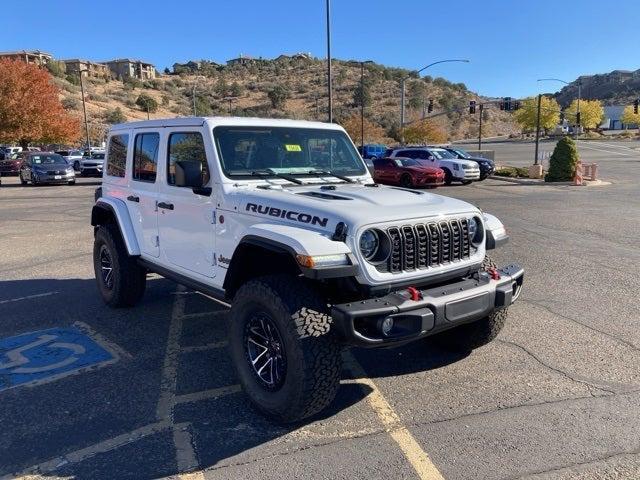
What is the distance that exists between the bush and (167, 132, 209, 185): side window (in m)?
22.8

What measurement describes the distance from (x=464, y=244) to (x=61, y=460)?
2907 mm

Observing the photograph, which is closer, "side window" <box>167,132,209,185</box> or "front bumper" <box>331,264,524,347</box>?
"front bumper" <box>331,264,524,347</box>

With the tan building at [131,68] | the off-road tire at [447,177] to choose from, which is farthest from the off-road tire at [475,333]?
the tan building at [131,68]

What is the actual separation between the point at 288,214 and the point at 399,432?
157 centimetres

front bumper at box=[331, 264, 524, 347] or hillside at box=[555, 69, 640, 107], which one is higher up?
hillside at box=[555, 69, 640, 107]

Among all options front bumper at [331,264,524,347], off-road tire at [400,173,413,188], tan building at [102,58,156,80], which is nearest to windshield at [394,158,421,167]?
off-road tire at [400,173,413,188]

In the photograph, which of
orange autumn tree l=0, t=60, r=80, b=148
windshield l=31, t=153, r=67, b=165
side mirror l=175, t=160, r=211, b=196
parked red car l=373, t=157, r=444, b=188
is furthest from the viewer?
orange autumn tree l=0, t=60, r=80, b=148

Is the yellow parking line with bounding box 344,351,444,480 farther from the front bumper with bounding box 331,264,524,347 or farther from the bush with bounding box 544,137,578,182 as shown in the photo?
the bush with bounding box 544,137,578,182

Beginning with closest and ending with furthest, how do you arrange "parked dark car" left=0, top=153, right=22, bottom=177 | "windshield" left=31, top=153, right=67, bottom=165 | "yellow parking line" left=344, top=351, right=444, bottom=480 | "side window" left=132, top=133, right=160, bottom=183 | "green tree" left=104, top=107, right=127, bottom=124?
"yellow parking line" left=344, top=351, right=444, bottom=480, "side window" left=132, top=133, right=160, bottom=183, "windshield" left=31, top=153, right=67, bottom=165, "parked dark car" left=0, top=153, right=22, bottom=177, "green tree" left=104, top=107, right=127, bottom=124

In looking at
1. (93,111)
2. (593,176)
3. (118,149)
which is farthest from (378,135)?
(118,149)

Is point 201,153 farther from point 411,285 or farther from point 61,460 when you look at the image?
point 61,460

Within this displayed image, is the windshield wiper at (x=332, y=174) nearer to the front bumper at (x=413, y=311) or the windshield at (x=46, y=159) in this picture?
the front bumper at (x=413, y=311)

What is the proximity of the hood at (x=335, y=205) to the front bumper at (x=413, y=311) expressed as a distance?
0.49 m

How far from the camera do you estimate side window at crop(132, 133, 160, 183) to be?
5070 millimetres
